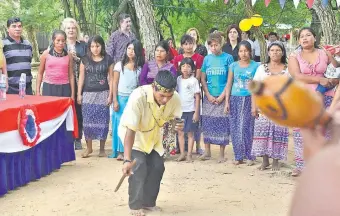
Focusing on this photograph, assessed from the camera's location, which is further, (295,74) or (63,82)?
(63,82)

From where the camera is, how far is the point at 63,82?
664 cm

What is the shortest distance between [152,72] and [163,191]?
164cm

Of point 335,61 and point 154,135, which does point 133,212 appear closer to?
point 154,135

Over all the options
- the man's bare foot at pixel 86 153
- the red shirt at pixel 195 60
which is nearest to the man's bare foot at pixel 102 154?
the man's bare foot at pixel 86 153

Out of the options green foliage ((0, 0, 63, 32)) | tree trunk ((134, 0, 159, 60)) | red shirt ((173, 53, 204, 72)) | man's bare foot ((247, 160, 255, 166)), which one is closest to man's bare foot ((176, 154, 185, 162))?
man's bare foot ((247, 160, 255, 166))

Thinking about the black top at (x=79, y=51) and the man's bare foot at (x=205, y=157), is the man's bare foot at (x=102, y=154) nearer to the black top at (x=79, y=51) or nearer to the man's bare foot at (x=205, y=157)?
the black top at (x=79, y=51)

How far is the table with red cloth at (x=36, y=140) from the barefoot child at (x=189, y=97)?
1.28 m

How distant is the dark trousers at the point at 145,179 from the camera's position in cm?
427

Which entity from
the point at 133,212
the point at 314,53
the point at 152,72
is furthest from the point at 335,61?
the point at 133,212

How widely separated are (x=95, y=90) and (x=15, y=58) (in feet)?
3.23

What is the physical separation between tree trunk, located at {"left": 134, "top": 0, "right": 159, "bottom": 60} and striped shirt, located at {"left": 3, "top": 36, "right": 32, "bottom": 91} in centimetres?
177

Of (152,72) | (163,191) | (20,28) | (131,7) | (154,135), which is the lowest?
(163,191)

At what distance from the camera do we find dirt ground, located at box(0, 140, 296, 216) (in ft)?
15.3

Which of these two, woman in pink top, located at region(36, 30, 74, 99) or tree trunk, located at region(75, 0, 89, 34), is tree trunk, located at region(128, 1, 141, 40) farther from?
woman in pink top, located at region(36, 30, 74, 99)
